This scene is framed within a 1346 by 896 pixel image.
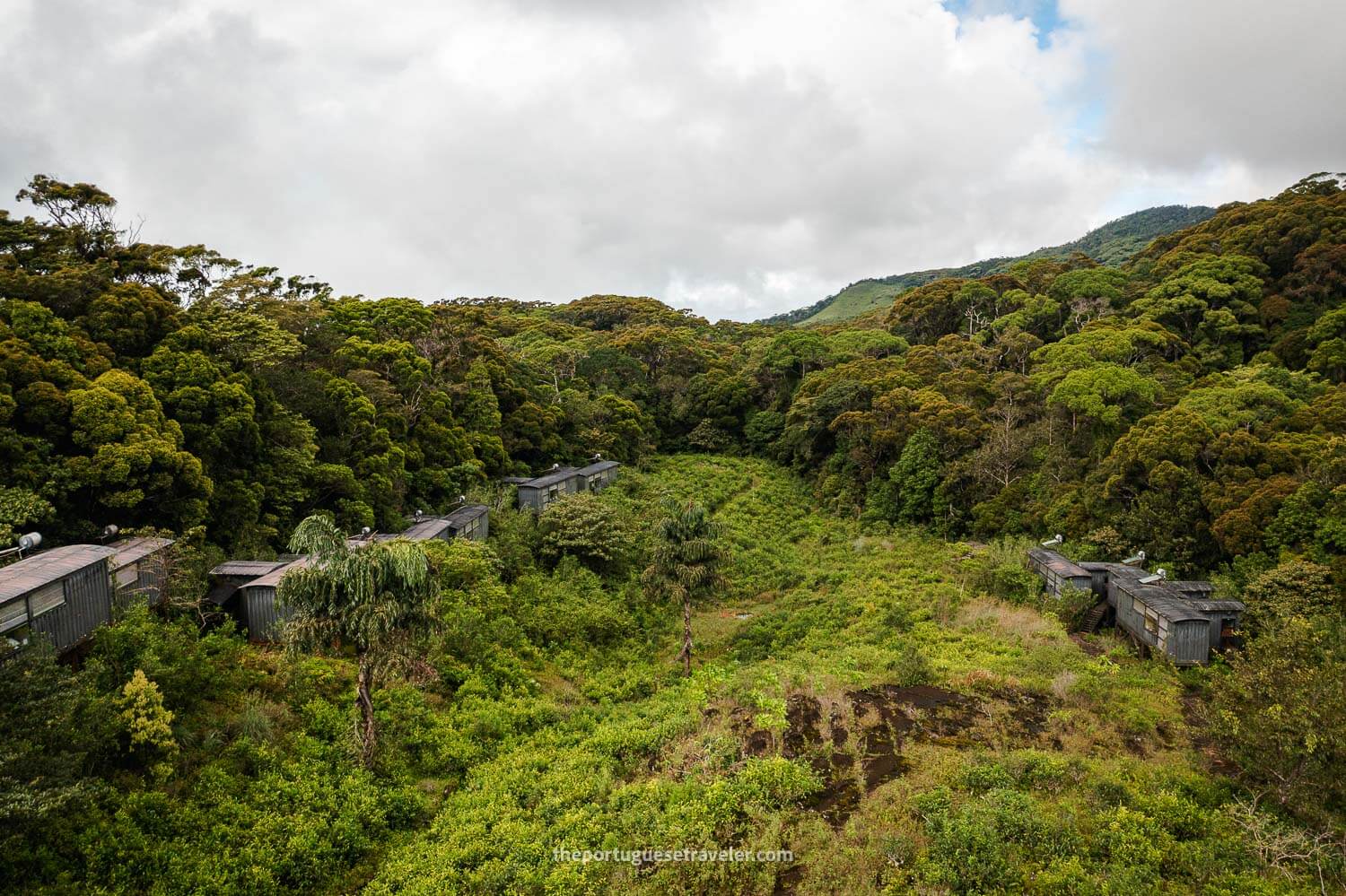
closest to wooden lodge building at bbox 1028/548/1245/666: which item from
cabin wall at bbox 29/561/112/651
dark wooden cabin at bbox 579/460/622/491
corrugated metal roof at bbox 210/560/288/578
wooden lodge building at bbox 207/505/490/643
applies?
wooden lodge building at bbox 207/505/490/643

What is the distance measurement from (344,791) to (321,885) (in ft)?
5.28

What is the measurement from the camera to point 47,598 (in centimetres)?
1080

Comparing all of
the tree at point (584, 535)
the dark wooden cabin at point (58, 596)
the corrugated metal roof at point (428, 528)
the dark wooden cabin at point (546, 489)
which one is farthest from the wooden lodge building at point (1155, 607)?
the dark wooden cabin at point (58, 596)

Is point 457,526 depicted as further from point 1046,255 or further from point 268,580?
point 1046,255

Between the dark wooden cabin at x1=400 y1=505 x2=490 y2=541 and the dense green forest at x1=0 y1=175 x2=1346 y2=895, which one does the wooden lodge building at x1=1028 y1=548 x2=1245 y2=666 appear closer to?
the dense green forest at x1=0 y1=175 x2=1346 y2=895

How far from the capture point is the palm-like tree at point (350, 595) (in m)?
10.2

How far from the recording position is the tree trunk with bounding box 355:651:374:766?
35.5ft

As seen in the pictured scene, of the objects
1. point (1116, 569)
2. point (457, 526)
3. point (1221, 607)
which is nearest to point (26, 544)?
point (457, 526)

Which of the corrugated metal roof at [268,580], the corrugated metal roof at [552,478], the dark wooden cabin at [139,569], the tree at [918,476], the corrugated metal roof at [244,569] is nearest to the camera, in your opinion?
the dark wooden cabin at [139,569]

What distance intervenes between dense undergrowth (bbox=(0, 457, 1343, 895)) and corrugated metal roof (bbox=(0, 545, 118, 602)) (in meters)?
1.36

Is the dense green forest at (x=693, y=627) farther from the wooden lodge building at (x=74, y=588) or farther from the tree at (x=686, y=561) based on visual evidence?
the wooden lodge building at (x=74, y=588)

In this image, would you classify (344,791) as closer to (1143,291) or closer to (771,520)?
(771,520)

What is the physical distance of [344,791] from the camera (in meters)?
10.6

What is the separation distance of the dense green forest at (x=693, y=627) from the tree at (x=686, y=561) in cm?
34
